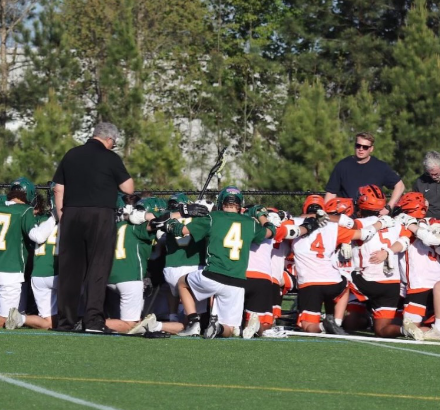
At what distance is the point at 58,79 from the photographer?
3331 centimetres

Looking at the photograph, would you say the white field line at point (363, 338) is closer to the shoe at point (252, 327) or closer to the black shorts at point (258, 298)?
the black shorts at point (258, 298)

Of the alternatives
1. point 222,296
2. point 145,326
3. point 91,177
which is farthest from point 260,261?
point 91,177

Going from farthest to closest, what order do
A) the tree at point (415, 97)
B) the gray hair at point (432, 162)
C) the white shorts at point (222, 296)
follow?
the tree at point (415, 97) < the gray hair at point (432, 162) < the white shorts at point (222, 296)

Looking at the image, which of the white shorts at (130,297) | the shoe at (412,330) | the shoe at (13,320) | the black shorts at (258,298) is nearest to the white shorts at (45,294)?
the shoe at (13,320)

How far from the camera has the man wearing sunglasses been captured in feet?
40.0

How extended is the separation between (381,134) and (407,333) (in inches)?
807

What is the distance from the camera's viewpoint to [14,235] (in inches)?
442

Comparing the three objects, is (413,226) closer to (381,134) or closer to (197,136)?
(381,134)

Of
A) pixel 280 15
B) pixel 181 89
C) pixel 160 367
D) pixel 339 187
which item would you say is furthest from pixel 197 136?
pixel 160 367

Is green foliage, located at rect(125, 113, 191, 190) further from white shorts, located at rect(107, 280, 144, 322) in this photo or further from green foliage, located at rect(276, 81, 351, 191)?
white shorts, located at rect(107, 280, 144, 322)

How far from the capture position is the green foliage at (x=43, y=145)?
28.6m

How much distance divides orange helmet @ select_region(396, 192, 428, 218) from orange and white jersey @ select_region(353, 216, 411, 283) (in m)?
0.35

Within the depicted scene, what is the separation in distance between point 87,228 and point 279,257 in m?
2.23

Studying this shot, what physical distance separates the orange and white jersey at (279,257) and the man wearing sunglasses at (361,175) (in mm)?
807
